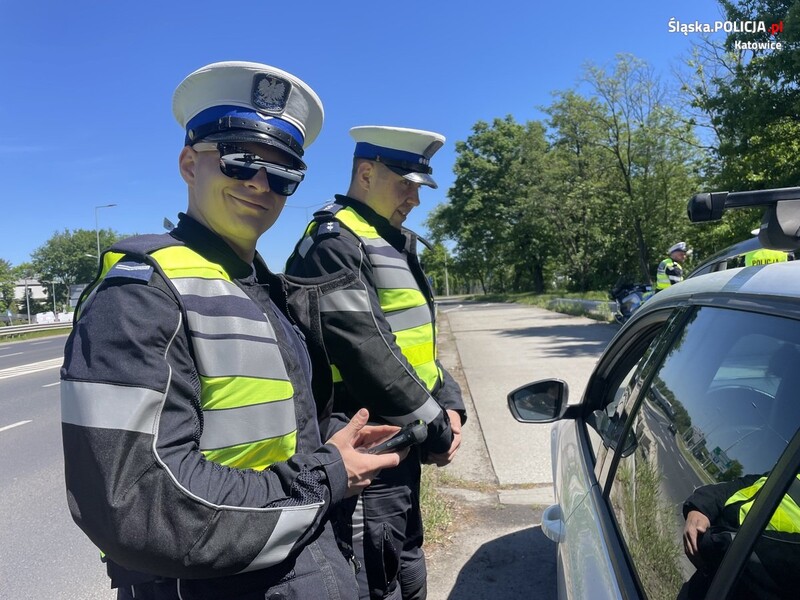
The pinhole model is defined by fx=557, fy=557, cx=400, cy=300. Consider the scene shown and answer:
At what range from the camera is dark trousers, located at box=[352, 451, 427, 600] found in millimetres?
2043

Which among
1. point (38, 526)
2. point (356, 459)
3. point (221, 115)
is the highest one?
point (221, 115)

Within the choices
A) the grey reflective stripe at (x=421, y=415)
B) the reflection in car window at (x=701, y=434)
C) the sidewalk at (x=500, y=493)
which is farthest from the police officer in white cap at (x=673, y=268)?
the reflection in car window at (x=701, y=434)

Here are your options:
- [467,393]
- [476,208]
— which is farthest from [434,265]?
[467,393]

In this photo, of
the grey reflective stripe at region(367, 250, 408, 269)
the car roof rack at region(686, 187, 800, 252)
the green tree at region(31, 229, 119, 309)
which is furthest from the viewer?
the green tree at region(31, 229, 119, 309)

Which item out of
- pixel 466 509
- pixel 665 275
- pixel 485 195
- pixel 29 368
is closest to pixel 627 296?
pixel 665 275

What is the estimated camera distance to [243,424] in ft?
4.16

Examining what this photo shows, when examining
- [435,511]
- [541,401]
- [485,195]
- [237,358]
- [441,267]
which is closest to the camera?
[237,358]

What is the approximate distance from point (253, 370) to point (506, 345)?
11394 millimetres

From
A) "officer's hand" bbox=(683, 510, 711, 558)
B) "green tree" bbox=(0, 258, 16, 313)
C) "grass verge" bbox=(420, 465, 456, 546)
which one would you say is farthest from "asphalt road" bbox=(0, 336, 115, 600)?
"green tree" bbox=(0, 258, 16, 313)

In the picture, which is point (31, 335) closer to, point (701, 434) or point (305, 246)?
point (305, 246)

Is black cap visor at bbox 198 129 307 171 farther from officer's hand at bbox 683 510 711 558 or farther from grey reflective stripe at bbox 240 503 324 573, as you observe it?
officer's hand at bbox 683 510 711 558

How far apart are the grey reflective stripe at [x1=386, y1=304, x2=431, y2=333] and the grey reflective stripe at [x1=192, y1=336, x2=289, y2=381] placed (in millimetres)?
1000

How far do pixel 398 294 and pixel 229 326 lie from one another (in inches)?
45.0

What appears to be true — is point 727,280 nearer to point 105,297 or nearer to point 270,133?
point 270,133
